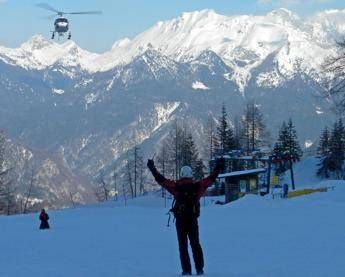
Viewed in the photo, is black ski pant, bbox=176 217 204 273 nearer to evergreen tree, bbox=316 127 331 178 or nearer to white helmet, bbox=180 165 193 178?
white helmet, bbox=180 165 193 178

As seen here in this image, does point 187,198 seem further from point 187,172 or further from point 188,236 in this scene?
point 188,236

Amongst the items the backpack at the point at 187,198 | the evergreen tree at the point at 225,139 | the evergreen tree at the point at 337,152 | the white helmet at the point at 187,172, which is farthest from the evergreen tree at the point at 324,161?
the backpack at the point at 187,198

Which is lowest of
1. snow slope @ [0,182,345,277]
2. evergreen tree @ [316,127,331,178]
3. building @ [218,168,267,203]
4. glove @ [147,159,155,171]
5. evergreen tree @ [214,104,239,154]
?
snow slope @ [0,182,345,277]

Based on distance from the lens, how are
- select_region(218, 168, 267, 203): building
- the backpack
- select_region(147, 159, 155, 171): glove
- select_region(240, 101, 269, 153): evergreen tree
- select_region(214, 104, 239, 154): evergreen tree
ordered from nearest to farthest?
the backpack → select_region(147, 159, 155, 171): glove → select_region(218, 168, 267, 203): building → select_region(214, 104, 239, 154): evergreen tree → select_region(240, 101, 269, 153): evergreen tree

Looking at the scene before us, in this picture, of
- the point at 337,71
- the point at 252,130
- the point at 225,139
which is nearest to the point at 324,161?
the point at 252,130

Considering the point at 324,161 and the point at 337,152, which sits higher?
the point at 337,152

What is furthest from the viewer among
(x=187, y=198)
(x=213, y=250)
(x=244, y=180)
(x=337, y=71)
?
(x=244, y=180)

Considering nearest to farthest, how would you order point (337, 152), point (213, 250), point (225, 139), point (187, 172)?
1. point (187, 172)
2. point (213, 250)
3. point (337, 152)
4. point (225, 139)

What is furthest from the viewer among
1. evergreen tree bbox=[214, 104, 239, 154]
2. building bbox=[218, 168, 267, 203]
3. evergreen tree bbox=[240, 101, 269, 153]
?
evergreen tree bbox=[240, 101, 269, 153]

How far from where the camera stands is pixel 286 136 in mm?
92562

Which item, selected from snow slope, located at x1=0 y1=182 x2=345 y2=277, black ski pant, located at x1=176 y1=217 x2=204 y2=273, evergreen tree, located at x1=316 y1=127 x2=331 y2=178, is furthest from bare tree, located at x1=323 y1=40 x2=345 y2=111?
evergreen tree, located at x1=316 y1=127 x2=331 y2=178

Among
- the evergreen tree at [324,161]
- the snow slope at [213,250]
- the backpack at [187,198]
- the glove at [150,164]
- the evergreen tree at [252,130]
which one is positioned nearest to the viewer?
the backpack at [187,198]

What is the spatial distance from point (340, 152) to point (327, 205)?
55558 mm

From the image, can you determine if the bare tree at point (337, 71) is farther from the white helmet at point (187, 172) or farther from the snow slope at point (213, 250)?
the white helmet at point (187, 172)
